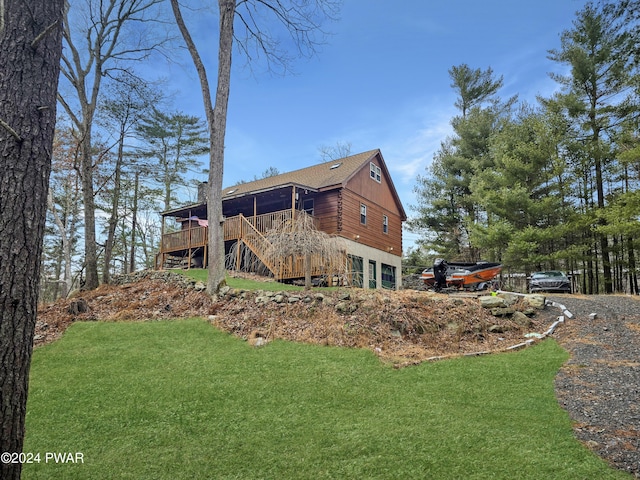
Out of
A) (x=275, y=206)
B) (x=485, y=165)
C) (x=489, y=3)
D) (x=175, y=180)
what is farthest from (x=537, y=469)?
(x=175, y=180)

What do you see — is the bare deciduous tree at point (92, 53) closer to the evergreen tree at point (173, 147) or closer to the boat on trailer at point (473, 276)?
the evergreen tree at point (173, 147)

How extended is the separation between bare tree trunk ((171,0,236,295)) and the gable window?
1059 centimetres

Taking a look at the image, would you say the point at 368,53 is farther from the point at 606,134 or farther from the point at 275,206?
the point at 606,134

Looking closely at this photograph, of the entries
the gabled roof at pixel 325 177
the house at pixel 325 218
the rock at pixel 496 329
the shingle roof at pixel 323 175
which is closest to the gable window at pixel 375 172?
the house at pixel 325 218

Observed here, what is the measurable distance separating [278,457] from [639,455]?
3.37 meters

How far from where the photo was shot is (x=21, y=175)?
8.16ft

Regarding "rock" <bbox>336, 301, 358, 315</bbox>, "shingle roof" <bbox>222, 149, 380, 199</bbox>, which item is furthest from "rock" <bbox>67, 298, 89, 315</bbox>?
"shingle roof" <bbox>222, 149, 380, 199</bbox>

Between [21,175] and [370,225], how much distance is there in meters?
19.1

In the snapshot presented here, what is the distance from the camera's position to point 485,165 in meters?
25.3

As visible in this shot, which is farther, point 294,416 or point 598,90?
point 598,90

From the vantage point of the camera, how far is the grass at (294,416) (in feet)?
11.7

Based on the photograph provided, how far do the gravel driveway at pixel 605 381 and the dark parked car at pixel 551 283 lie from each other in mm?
6761

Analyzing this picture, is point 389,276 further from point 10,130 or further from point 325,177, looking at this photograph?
point 10,130

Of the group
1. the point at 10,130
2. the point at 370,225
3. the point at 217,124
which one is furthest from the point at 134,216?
the point at 10,130
